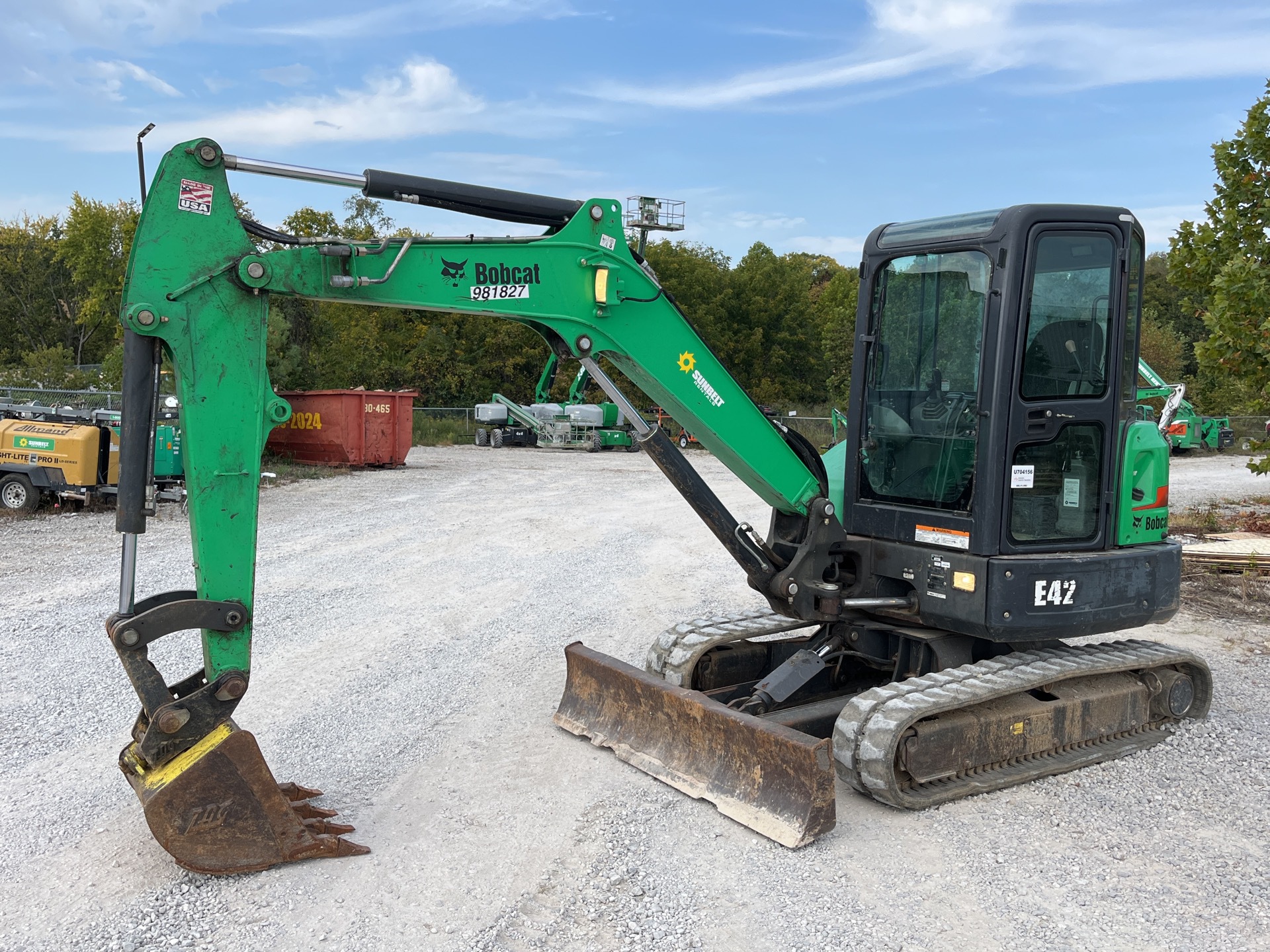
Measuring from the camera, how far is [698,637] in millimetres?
6363

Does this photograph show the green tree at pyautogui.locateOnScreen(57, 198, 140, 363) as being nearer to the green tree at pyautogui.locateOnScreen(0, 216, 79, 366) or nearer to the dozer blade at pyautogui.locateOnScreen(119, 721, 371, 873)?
the green tree at pyautogui.locateOnScreen(0, 216, 79, 366)

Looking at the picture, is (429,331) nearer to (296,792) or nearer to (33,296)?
(33,296)

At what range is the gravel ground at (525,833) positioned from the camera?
3891 mm

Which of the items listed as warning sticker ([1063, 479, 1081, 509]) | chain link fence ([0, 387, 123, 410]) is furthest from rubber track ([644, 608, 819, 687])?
chain link fence ([0, 387, 123, 410])

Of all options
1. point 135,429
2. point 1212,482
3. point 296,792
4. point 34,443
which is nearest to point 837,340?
point 1212,482

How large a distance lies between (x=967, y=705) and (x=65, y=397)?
20.7 m

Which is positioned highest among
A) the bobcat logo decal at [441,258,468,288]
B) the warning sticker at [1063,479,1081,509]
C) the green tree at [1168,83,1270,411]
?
the green tree at [1168,83,1270,411]

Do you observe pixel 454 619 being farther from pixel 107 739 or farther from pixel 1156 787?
pixel 1156 787

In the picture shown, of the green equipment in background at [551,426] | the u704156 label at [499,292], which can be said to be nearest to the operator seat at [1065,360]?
the u704156 label at [499,292]

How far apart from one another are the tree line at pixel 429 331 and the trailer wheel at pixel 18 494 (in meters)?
12.7

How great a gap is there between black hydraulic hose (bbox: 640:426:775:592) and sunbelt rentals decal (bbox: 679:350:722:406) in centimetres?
30

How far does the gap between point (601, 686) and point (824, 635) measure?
4.42 ft

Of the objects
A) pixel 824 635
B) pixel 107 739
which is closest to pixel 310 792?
pixel 107 739

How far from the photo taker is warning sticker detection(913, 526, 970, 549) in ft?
17.9
